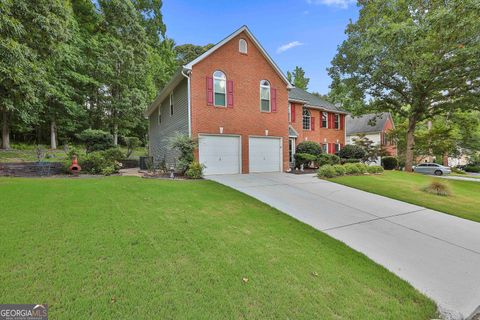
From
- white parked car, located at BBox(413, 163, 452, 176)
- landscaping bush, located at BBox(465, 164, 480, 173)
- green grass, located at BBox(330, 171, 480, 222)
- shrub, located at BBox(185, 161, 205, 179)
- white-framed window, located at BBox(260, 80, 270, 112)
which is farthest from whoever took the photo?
landscaping bush, located at BBox(465, 164, 480, 173)

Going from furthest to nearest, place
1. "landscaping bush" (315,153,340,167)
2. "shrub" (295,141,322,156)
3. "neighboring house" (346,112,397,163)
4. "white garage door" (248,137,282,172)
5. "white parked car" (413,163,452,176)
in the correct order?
1. "neighboring house" (346,112,397,163)
2. "white parked car" (413,163,452,176)
3. "shrub" (295,141,322,156)
4. "landscaping bush" (315,153,340,167)
5. "white garage door" (248,137,282,172)

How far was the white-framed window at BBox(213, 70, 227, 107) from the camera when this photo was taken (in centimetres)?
1173

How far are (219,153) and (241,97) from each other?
10.6ft

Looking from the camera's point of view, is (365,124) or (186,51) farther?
(186,51)

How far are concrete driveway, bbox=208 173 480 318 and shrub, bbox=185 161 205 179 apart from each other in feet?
7.49

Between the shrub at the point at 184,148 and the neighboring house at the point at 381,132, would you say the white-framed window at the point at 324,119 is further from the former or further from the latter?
the shrub at the point at 184,148

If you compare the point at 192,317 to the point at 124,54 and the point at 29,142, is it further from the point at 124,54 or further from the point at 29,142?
the point at 29,142

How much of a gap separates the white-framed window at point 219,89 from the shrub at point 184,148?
238 cm

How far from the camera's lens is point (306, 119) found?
19.7 metres

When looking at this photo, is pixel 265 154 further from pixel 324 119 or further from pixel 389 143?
pixel 389 143

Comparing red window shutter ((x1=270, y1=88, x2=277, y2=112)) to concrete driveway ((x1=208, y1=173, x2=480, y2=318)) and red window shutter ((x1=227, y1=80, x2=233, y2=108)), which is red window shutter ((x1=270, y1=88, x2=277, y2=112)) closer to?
red window shutter ((x1=227, y1=80, x2=233, y2=108))

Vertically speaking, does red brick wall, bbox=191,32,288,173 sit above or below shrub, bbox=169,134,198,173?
above

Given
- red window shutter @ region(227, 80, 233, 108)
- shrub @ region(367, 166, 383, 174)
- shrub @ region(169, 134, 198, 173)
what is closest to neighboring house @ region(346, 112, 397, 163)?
shrub @ region(367, 166, 383, 174)

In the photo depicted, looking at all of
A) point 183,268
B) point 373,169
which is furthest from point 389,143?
point 183,268
